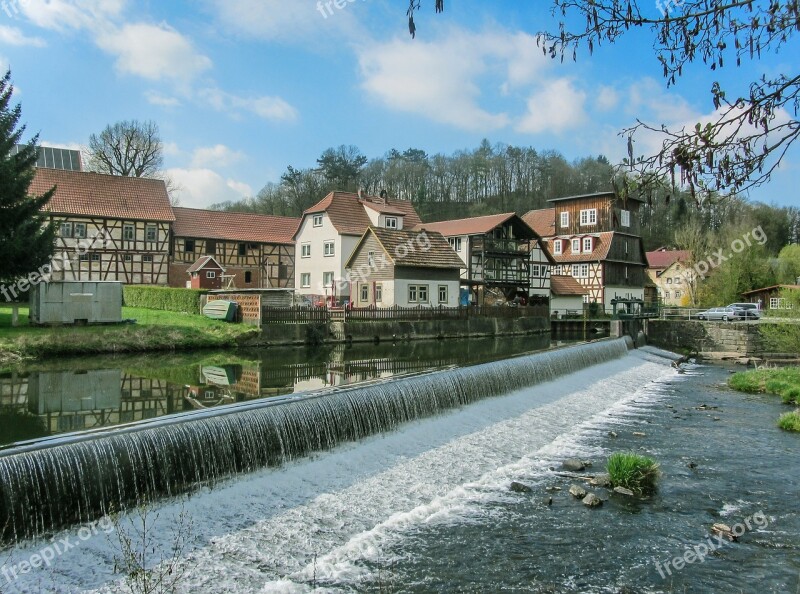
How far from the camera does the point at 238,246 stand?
5094cm

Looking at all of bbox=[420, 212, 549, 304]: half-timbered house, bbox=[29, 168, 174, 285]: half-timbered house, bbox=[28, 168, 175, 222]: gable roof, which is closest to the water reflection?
bbox=[420, 212, 549, 304]: half-timbered house

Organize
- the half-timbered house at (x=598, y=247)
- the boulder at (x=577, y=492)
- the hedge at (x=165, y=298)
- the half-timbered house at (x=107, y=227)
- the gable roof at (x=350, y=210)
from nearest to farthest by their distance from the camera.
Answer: the boulder at (x=577, y=492)
the hedge at (x=165, y=298)
the half-timbered house at (x=107, y=227)
the gable roof at (x=350, y=210)
the half-timbered house at (x=598, y=247)

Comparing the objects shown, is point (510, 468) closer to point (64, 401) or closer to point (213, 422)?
point (213, 422)

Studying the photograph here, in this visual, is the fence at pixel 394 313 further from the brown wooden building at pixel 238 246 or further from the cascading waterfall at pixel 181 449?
the brown wooden building at pixel 238 246

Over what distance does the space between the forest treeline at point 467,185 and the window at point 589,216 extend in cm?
2109

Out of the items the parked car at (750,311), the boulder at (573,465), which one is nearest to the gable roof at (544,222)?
the parked car at (750,311)

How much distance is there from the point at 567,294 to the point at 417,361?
31051 mm

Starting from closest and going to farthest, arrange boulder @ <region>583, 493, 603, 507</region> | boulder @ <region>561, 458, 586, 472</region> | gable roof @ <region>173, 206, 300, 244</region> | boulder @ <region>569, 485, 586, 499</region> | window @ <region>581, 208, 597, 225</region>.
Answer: boulder @ <region>583, 493, 603, 507</region>
boulder @ <region>569, 485, 586, 499</region>
boulder @ <region>561, 458, 586, 472</region>
gable roof @ <region>173, 206, 300, 244</region>
window @ <region>581, 208, 597, 225</region>

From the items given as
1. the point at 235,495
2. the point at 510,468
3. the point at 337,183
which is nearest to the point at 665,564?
the point at 510,468

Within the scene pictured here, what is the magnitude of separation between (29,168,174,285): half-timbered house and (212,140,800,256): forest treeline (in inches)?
1124

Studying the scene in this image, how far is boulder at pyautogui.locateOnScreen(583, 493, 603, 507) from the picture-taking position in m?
8.69

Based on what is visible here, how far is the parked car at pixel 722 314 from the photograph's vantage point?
4253 centimetres

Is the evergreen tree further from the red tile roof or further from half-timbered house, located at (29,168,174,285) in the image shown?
the red tile roof

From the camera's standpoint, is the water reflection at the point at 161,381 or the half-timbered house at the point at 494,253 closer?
the water reflection at the point at 161,381
